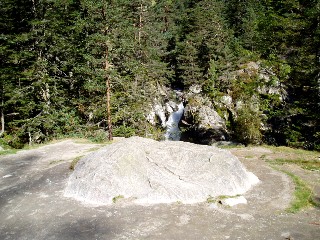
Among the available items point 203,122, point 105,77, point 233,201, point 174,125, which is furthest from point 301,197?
point 174,125

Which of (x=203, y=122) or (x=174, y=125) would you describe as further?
(x=174, y=125)

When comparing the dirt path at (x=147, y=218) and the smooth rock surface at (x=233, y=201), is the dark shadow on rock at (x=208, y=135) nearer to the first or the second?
the dirt path at (x=147, y=218)

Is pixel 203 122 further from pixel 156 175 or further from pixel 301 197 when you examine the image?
pixel 301 197

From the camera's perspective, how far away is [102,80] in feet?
69.3

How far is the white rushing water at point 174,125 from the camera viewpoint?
3190cm

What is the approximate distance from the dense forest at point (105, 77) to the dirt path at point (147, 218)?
10.4 m

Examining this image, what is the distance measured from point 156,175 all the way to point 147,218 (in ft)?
7.92

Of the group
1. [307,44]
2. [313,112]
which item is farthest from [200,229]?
[307,44]

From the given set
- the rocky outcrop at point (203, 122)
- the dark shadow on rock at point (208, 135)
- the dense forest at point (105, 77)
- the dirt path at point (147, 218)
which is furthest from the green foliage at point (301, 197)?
the rocky outcrop at point (203, 122)

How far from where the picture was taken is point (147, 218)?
26.6 feet

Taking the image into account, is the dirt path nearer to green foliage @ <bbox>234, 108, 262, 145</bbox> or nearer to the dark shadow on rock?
green foliage @ <bbox>234, 108, 262, 145</bbox>

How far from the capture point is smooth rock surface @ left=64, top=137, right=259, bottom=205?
947 centimetres

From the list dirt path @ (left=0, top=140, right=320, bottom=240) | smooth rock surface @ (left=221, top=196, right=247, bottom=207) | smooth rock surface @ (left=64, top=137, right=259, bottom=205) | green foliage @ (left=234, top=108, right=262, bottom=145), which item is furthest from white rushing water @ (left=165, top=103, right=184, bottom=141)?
smooth rock surface @ (left=221, top=196, right=247, bottom=207)

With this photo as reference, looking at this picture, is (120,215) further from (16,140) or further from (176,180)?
(16,140)
